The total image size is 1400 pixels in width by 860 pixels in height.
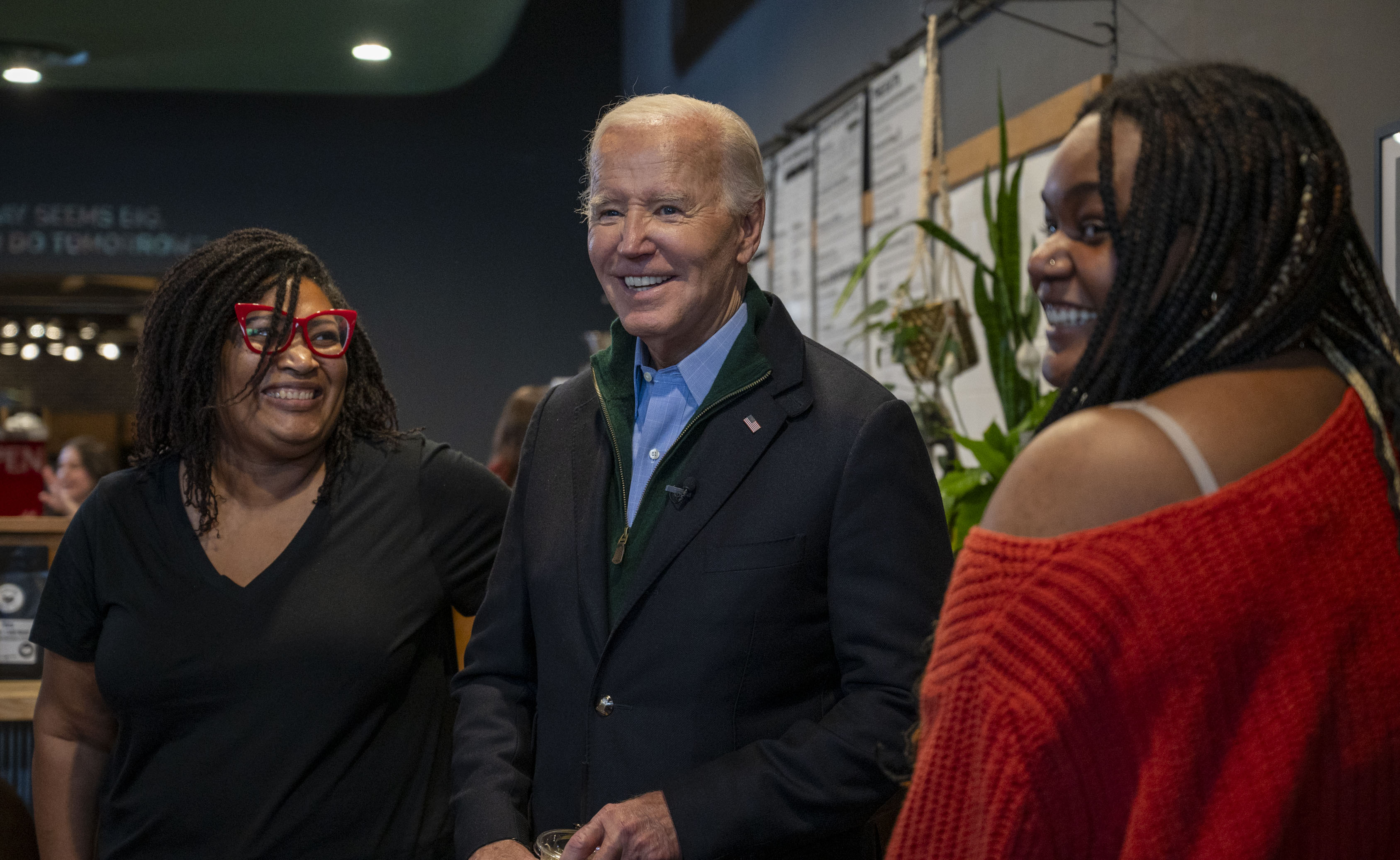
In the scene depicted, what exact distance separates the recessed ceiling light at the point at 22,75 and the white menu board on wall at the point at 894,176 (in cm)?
464

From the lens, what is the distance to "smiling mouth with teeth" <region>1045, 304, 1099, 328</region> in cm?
85

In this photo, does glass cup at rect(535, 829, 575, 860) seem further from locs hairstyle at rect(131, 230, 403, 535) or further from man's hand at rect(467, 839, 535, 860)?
locs hairstyle at rect(131, 230, 403, 535)

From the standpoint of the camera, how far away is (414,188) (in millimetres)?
6445

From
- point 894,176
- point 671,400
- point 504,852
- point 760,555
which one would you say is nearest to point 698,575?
point 760,555

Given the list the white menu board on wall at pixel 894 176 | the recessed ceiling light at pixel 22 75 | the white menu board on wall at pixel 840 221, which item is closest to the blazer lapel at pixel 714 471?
the white menu board on wall at pixel 894 176

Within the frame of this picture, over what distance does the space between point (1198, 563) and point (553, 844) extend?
0.78 metres

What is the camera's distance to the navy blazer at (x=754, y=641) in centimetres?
124

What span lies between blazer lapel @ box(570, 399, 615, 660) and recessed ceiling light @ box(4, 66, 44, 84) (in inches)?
231

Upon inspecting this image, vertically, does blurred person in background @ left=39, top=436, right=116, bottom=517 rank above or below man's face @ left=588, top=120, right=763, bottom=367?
below

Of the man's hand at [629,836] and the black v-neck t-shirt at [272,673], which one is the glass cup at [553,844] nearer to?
the man's hand at [629,836]

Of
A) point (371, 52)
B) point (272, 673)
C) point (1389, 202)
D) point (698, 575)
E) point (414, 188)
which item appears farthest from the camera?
point (414, 188)

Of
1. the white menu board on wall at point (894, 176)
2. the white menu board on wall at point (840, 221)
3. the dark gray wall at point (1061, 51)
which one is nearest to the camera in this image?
the dark gray wall at point (1061, 51)

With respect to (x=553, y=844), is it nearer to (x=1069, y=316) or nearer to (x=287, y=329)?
(x=1069, y=316)

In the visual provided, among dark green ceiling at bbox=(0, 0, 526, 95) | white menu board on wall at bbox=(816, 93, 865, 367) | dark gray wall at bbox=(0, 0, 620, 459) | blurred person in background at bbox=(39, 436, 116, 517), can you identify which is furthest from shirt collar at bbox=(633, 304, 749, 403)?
dark green ceiling at bbox=(0, 0, 526, 95)
